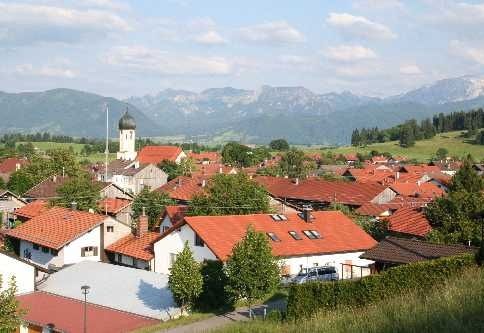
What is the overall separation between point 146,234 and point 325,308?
22727 millimetres

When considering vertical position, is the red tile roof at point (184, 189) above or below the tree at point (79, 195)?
below

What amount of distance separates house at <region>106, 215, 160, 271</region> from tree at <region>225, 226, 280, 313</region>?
40.9ft

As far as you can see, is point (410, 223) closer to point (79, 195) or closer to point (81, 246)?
point (81, 246)

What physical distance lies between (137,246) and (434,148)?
151 m

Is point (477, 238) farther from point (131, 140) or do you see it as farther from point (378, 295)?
point (131, 140)

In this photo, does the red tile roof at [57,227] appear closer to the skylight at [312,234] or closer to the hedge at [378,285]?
the skylight at [312,234]

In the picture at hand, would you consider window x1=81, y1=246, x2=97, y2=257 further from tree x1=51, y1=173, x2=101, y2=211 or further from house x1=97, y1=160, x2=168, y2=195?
house x1=97, y1=160, x2=168, y2=195

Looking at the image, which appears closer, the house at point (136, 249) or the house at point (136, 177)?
the house at point (136, 249)

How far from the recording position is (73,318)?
96.6 ft

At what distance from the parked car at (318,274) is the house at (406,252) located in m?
4.16

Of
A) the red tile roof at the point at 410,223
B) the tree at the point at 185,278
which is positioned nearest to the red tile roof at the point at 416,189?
the red tile roof at the point at 410,223

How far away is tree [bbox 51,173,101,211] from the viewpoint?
58.0m

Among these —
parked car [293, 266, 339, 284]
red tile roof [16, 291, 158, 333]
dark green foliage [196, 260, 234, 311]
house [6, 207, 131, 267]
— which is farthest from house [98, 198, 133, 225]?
dark green foliage [196, 260, 234, 311]

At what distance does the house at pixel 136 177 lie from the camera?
103 meters
